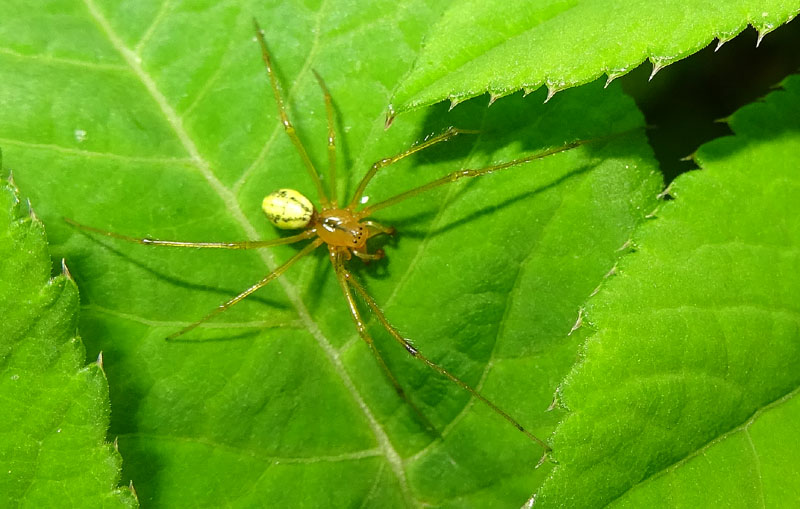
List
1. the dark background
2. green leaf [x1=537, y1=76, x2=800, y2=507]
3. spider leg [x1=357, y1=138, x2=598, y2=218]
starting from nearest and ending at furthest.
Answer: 1. green leaf [x1=537, y1=76, x2=800, y2=507]
2. spider leg [x1=357, y1=138, x2=598, y2=218]
3. the dark background

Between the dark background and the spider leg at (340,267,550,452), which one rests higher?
the dark background

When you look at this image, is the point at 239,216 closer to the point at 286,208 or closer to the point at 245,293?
the point at 286,208

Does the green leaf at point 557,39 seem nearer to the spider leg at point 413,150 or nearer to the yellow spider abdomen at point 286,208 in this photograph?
the spider leg at point 413,150

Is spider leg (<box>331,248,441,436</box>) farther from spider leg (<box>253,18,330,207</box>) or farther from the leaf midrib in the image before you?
spider leg (<box>253,18,330,207</box>)

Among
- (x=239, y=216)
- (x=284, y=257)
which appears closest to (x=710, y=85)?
(x=284, y=257)

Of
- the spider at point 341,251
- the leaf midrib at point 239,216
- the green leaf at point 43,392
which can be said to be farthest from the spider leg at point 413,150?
the green leaf at point 43,392

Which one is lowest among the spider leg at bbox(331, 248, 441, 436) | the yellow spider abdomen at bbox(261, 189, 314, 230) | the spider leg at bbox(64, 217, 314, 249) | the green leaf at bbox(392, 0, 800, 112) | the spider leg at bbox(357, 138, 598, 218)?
the spider leg at bbox(331, 248, 441, 436)

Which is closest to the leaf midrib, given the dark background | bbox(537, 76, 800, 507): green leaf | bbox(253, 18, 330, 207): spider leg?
bbox(253, 18, 330, 207): spider leg
